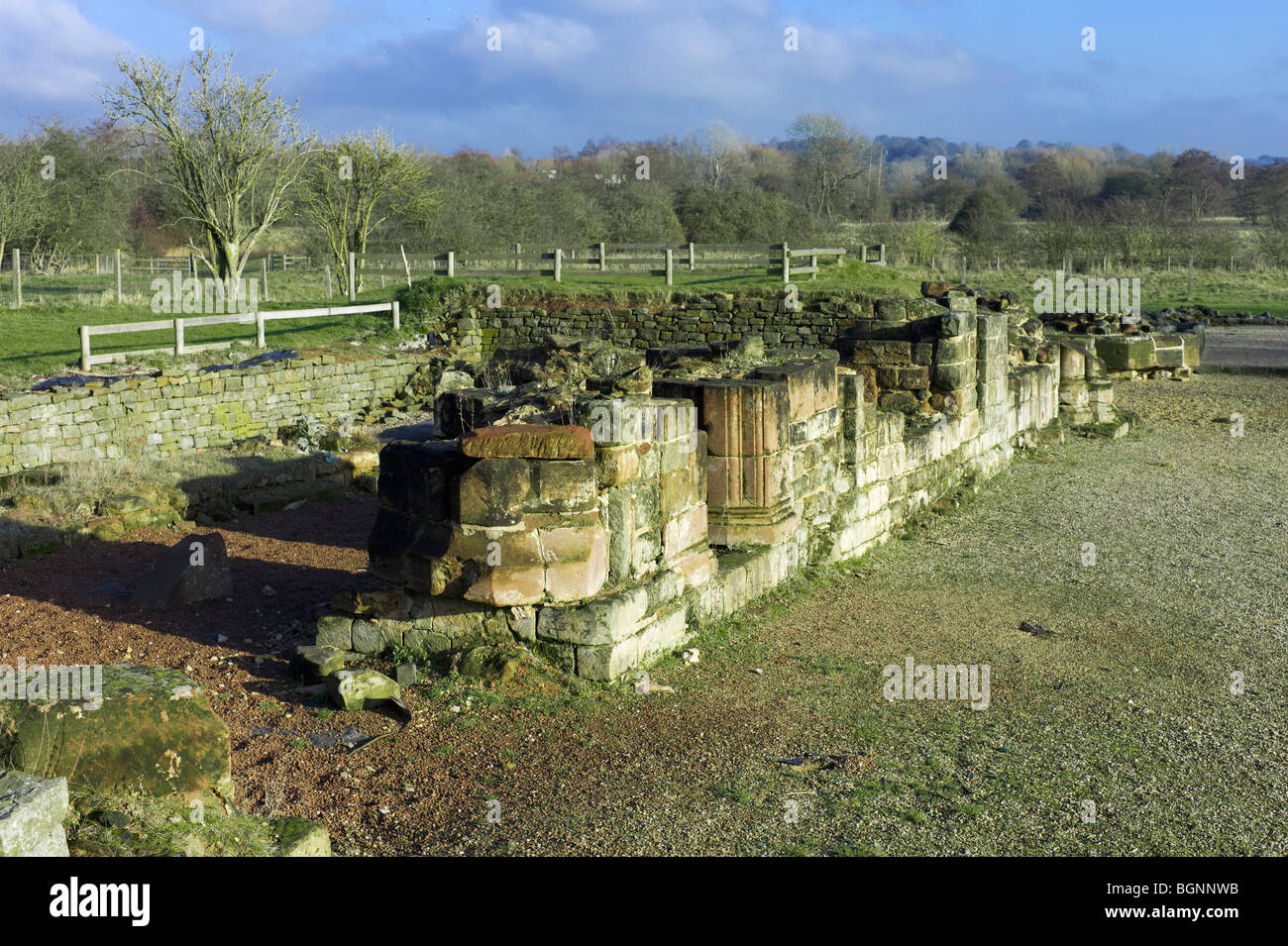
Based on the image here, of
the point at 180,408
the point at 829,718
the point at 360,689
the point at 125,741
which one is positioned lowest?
the point at 829,718

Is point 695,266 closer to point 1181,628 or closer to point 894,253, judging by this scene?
point 894,253

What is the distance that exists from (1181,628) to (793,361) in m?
3.51

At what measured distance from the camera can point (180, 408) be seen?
17125 mm

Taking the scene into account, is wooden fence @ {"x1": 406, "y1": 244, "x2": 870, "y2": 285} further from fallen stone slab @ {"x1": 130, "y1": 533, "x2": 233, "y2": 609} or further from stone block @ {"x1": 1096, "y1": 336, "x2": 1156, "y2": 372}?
fallen stone slab @ {"x1": 130, "y1": 533, "x2": 233, "y2": 609}

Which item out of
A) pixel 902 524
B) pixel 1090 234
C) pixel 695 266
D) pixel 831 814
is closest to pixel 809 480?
pixel 902 524

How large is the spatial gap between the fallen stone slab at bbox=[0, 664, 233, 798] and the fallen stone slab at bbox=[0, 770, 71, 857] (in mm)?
662

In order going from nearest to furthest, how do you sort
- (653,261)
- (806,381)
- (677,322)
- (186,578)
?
1. (186,578)
2. (806,381)
3. (677,322)
4. (653,261)

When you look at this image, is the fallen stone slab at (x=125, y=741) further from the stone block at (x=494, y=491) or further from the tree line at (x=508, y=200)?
the tree line at (x=508, y=200)

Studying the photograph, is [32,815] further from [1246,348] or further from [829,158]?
[829,158]

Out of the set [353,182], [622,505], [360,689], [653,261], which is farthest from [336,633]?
[353,182]

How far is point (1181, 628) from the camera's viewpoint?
8.30 metres

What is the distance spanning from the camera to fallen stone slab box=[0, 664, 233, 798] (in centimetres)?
461

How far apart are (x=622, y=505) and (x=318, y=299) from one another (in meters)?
26.3

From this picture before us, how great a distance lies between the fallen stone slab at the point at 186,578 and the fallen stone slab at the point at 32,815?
407 centimetres
